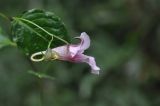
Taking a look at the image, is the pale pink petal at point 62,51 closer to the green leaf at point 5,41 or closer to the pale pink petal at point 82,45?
the pale pink petal at point 82,45

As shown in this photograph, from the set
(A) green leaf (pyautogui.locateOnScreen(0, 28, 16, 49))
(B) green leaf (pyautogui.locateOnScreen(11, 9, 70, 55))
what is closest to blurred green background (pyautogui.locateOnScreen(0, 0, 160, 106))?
(A) green leaf (pyautogui.locateOnScreen(0, 28, 16, 49))

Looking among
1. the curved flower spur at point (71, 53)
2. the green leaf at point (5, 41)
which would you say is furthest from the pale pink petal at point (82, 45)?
the green leaf at point (5, 41)

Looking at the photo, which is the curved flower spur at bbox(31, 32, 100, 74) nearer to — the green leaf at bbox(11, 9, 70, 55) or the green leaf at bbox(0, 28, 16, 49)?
the green leaf at bbox(11, 9, 70, 55)

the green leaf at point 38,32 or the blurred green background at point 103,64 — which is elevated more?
the blurred green background at point 103,64

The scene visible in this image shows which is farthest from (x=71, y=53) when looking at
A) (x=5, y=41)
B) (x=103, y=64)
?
(x=103, y=64)

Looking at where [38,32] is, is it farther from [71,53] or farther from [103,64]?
[103,64]
